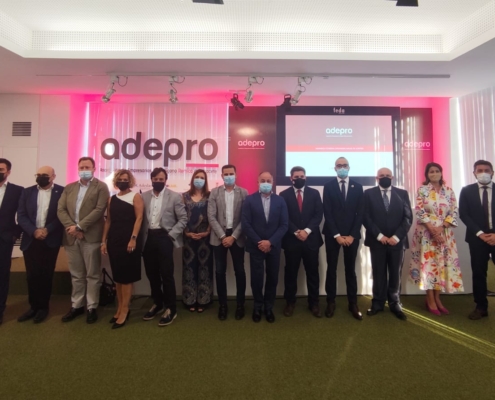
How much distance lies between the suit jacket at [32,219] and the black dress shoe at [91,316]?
2.57ft

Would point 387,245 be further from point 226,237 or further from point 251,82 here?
point 251,82

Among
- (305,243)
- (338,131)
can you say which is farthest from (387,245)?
(338,131)

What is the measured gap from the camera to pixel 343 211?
290cm

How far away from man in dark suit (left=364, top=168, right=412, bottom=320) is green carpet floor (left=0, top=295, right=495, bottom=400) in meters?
0.22

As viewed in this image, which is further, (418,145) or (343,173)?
(418,145)

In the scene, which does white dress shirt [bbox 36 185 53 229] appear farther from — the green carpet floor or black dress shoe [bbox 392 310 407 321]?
black dress shoe [bbox 392 310 407 321]

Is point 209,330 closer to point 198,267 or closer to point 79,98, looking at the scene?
point 198,267

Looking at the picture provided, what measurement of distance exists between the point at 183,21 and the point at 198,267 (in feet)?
9.86

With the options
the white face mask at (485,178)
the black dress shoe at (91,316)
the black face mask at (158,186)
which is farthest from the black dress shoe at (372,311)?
the black dress shoe at (91,316)

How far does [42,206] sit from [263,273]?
2.42 m

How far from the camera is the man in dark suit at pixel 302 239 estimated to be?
2.84 metres

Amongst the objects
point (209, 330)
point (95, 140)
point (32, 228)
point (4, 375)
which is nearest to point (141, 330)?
point (209, 330)

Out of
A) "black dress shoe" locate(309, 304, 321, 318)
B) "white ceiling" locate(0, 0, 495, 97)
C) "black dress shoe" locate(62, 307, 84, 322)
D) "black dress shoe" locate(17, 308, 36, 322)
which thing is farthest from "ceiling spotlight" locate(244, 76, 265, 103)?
"black dress shoe" locate(17, 308, 36, 322)

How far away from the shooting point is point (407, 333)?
2475 millimetres
